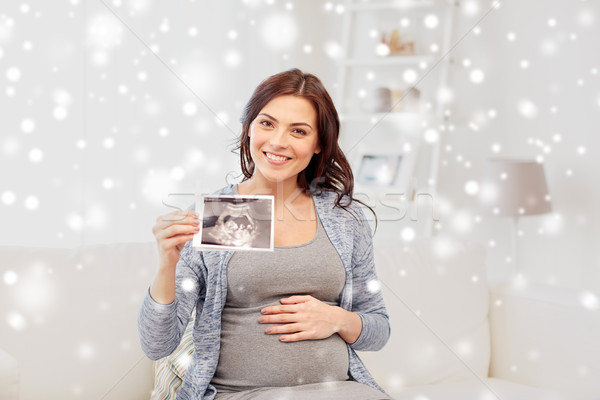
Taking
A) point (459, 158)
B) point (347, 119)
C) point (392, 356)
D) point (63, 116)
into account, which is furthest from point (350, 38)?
point (392, 356)

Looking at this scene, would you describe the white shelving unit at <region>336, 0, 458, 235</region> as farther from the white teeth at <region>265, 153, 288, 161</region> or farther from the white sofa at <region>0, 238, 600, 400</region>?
the white teeth at <region>265, 153, 288, 161</region>

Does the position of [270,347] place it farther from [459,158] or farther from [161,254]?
[459,158]

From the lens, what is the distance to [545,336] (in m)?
1.63

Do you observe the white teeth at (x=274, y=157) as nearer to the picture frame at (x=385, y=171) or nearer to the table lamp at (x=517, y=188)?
the picture frame at (x=385, y=171)

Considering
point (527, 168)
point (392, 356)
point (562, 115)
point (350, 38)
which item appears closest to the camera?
point (392, 356)

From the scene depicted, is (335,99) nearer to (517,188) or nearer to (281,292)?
(517,188)

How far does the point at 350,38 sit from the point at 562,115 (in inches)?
41.1

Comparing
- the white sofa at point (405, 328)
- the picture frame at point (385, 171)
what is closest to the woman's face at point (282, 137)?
the white sofa at point (405, 328)

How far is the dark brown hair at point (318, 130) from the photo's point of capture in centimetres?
133

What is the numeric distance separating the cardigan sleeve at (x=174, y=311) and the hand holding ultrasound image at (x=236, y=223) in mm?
146

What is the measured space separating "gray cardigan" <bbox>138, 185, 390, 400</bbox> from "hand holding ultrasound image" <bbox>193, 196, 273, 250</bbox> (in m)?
0.12

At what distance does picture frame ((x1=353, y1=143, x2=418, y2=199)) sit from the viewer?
274cm

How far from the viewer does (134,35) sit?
219 centimetres

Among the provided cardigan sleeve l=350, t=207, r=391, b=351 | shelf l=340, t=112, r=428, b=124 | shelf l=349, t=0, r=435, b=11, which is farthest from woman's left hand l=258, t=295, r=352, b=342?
shelf l=349, t=0, r=435, b=11
